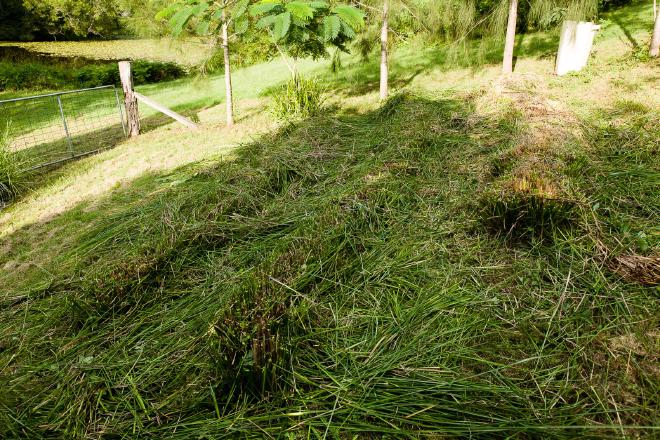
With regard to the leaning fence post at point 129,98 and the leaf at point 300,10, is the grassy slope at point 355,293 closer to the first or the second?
the leaf at point 300,10

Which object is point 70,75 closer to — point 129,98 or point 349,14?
point 129,98

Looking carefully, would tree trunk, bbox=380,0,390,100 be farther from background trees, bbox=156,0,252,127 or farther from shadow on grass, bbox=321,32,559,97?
background trees, bbox=156,0,252,127

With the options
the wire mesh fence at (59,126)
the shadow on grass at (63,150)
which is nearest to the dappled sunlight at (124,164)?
the shadow on grass at (63,150)

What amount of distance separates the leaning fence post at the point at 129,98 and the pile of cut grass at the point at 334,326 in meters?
3.83

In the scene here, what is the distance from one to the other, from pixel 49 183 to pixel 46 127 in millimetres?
3731

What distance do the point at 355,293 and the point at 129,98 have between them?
569 centimetres

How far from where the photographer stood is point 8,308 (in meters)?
2.39

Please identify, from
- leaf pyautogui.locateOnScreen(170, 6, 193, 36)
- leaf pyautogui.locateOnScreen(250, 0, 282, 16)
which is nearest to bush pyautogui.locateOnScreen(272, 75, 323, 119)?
leaf pyautogui.locateOnScreen(170, 6, 193, 36)

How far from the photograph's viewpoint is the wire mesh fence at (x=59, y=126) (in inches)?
227

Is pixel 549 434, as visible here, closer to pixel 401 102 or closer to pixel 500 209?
pixel 500 209

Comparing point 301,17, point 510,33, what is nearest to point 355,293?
point 301,17

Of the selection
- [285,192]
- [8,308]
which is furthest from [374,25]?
[8,308]

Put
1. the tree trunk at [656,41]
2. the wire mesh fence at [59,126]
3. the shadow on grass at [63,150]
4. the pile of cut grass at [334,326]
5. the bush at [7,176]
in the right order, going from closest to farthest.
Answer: the pile of cut grass at [334,326]
the bush at [7,176]
the shadow on grass at [63,150]
the tree trunk at [656,41]
the wire mesh fence at [59,126]

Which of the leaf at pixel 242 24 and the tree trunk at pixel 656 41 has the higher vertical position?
the leaf at pixel 242 24
